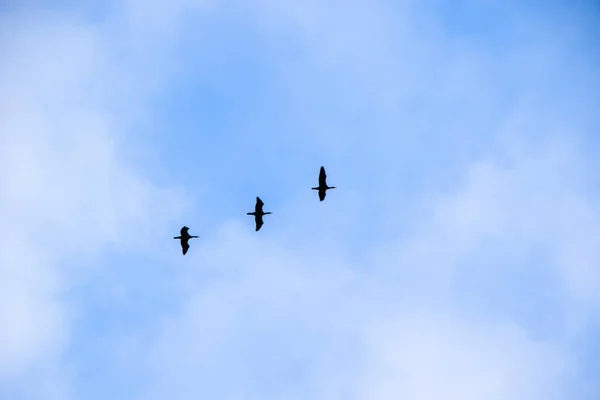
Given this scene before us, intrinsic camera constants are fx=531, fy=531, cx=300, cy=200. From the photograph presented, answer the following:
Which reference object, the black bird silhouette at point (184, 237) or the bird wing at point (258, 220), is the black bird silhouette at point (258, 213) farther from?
the black bird silhouette at point (184, 237)

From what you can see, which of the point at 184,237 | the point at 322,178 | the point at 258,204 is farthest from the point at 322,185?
the point at 184,237

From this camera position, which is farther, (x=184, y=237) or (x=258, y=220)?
(x=184, y=237)

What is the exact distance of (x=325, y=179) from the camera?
263 feet

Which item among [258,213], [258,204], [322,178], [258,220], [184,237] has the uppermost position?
[322,178]

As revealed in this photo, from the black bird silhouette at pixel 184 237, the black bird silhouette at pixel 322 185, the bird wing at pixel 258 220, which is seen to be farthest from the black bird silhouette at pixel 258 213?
the black bird silhouette at pixel 184 237

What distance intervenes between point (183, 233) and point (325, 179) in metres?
23.8

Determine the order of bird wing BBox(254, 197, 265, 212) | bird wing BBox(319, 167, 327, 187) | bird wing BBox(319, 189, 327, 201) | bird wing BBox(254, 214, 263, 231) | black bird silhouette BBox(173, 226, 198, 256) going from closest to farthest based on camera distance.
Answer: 1. bird wing BBox(319, 167, 327, 187)
2. bird wing BBox(319, 189, 327, 201)
3. bird wing BBox(254, 197, 265, 212)
4. bird wing BBox(254, 214, 263, 231)
5. black bird silhouette BBox(173, 226, 198, 256)

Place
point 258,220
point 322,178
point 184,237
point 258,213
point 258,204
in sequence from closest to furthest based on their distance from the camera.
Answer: point 322,178, point 258,204, point 258,213, point 258,220, point 184,237

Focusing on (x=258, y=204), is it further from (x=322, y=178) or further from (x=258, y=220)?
(x=322, y=178)

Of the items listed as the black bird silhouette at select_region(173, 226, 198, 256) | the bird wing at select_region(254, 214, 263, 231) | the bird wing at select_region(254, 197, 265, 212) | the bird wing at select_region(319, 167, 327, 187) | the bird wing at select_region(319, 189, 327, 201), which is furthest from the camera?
the black bird silhouette at select_region(173, 226, 198, 256)

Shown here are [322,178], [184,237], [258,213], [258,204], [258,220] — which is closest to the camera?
[322,178]

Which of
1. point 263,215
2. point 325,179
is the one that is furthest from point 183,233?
point 325,179

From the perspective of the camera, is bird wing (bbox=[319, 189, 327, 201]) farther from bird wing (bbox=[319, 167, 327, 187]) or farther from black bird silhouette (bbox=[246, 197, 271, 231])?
black bird silhouette (bbox=[246, 197, 271, 231])

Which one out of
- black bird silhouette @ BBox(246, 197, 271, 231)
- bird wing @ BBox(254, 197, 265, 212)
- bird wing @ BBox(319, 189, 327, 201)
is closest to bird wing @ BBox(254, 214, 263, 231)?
black bird silhouette @ BBox(246, 197, 271, 231)
